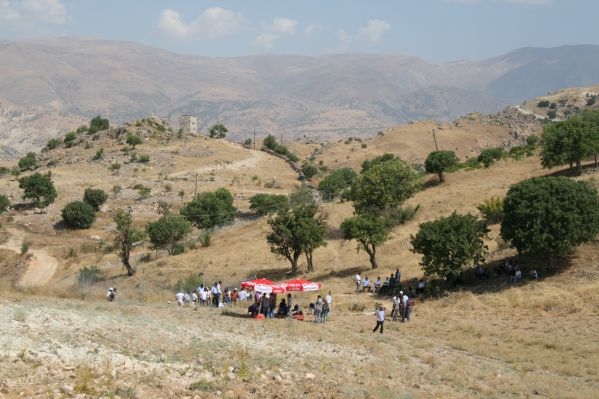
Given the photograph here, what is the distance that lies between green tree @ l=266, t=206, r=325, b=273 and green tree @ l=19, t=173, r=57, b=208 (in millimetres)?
44207

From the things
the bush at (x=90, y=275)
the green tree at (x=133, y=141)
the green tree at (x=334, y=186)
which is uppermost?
the green tree at (x=133, y=141)

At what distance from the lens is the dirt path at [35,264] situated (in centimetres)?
4970

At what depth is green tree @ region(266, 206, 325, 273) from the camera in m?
42.8

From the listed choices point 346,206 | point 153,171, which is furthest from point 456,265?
point 153,171

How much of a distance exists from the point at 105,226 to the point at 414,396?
203 ft

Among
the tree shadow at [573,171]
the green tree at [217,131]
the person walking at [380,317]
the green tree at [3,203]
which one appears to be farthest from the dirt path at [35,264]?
the green tree at [217,131]

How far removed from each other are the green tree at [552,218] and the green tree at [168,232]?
104 feet

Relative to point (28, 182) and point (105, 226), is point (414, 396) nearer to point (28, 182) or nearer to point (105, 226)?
point (105, 226)

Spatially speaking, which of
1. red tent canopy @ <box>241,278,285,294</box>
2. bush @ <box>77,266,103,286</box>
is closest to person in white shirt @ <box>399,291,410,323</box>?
red tent canopy @ <box>241,278,285,294</box>

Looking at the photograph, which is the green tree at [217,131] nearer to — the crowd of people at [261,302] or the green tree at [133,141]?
the green tree at [133,141]

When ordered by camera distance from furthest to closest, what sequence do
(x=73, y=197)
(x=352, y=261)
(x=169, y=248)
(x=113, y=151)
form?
1. (x=113, y=151)
2. (x=73, y=197)
3. (x=169, y=248)
4. (x=352, y=261)

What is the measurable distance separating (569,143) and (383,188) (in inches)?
658

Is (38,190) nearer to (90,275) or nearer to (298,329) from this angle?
(90,275)

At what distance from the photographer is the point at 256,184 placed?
92.3 metres
